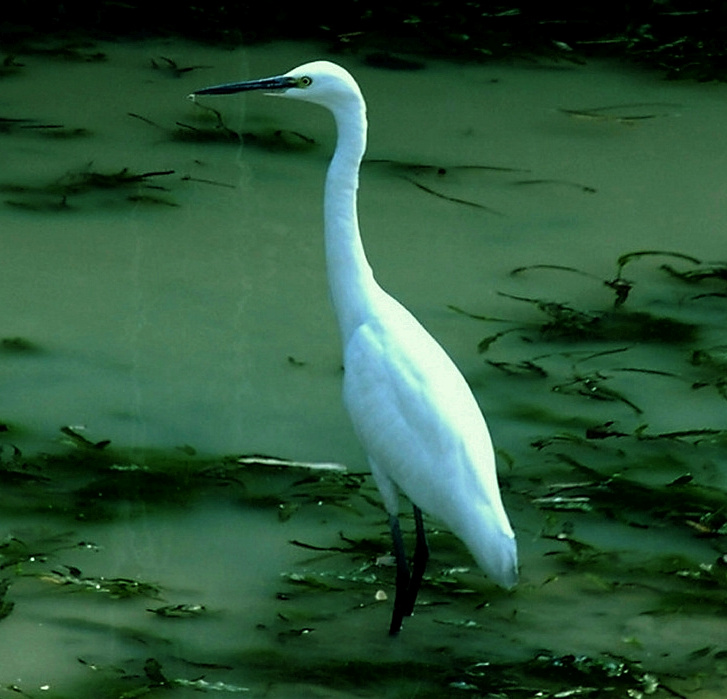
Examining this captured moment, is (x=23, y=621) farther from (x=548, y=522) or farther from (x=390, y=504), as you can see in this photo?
(x=548, y=522)

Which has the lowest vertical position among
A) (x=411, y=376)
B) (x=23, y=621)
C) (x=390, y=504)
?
(x=23, y=621)

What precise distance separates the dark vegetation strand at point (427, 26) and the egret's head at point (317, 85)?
144 inches

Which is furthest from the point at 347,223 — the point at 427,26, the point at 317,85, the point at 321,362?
the point at 427,26

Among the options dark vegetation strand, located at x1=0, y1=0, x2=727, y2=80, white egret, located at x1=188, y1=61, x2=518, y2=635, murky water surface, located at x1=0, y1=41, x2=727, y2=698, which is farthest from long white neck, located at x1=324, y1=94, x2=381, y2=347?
dark vegetation strand, located at x1=0, y1=0, x2=727, y2=80

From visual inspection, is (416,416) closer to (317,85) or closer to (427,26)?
(317,85)

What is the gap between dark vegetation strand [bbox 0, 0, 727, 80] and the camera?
692cm

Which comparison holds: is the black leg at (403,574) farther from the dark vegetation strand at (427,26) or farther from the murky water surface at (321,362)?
the dark vegetation strand at (427,26)

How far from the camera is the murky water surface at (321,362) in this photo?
3.24m

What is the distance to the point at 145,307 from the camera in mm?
4668

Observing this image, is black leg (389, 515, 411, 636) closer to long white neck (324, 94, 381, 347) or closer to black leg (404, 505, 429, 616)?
black leg (404, 505, 429, 616)

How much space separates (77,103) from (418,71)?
1356 millimetres

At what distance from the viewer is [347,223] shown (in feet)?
10.7

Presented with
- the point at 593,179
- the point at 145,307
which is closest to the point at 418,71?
the point at 593,179

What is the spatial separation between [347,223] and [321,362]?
1135 mm
